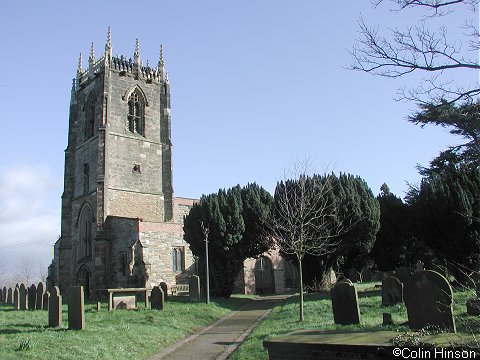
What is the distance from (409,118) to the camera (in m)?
15.2

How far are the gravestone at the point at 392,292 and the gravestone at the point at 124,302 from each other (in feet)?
32.9

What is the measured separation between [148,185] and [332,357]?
99.4ft

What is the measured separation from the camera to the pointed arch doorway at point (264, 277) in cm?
3606

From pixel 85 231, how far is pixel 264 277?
14.4 m

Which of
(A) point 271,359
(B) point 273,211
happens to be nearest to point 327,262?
(B) point 273,211

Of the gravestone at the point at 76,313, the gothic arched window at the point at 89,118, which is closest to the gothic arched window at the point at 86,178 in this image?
the gothic arched window at the point at 89,118

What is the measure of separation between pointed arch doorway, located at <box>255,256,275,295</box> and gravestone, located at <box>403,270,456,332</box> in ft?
92.0

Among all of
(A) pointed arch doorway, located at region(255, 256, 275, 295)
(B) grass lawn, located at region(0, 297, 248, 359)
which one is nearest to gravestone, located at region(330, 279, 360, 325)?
(B) grass lawn, located at region(0, 297, 248, 359)

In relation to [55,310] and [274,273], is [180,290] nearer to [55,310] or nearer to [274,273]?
[274,273]

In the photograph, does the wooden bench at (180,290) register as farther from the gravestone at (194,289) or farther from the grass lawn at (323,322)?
the grass lawn at (323,322)

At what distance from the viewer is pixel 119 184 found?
33.8 meters

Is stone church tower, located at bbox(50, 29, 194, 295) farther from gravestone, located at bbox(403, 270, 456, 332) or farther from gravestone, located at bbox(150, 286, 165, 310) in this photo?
gravestone, located at bbox(403, 270, 456, 332)

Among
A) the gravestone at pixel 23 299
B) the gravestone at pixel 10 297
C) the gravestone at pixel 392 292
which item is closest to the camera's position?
the gravestone at pixel 392 292

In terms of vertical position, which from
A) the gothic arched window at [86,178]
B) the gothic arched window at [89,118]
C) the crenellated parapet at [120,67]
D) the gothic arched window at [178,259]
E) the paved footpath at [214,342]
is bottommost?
the paved footpath at [214,342]
